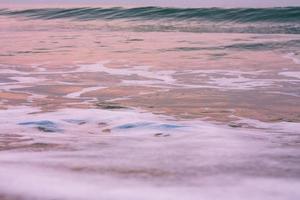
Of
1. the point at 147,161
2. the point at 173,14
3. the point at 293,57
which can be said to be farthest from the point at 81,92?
the point at 173,14

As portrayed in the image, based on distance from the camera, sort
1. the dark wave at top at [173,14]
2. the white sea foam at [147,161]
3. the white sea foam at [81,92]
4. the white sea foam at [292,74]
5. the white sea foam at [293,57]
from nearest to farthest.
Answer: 1. the white sea foam at [147,161]
2. the white sea foam at [81,92]
3. the white sea foam at [292,74]
4. the white sea foam at [293,57]
5. the dark wave at top at [173,14]

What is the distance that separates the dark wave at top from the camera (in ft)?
47.1

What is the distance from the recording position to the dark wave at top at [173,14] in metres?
14.4

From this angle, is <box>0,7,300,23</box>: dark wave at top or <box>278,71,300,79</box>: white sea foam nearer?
<box>278,71,300,79</box>: white sea foam

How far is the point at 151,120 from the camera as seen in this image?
4.25 m

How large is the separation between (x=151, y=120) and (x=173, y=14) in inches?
505

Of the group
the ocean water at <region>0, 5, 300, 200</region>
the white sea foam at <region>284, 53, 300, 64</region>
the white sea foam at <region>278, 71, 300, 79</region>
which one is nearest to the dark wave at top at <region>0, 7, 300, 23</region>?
the ocean water at <region>0, 5, 300, 200</region>

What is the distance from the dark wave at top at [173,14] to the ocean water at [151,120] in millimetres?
3938

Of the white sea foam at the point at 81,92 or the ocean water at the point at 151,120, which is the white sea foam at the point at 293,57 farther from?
the white sea foam at the point at 81,92

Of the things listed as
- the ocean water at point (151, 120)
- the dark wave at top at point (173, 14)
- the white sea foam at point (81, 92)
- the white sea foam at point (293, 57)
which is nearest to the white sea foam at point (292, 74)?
the ocean water at point (151, 120)

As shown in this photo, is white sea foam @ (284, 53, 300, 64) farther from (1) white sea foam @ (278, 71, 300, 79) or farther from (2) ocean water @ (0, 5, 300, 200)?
(1) white sea foam @ (278, 71, 300, 79)

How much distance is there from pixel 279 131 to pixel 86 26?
12123mm

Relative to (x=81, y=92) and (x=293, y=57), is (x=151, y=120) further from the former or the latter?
(x=293, y=57)

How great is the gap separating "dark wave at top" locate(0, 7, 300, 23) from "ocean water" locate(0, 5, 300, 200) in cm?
394
